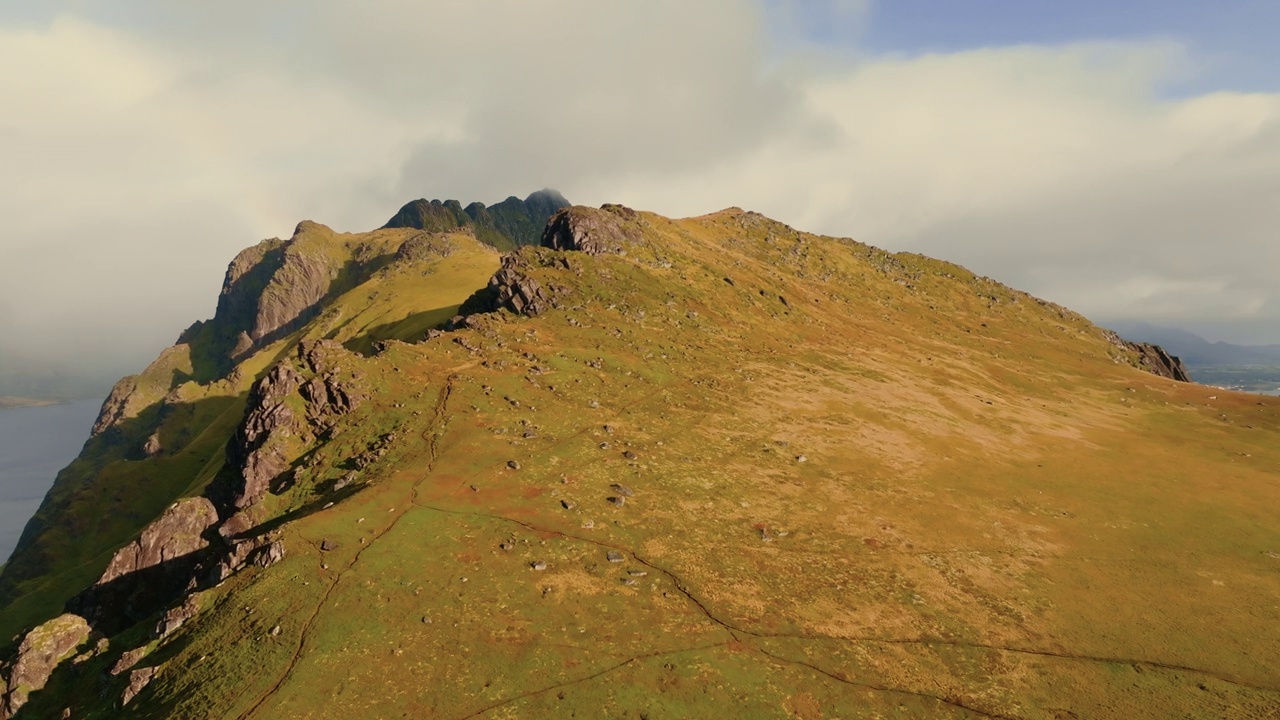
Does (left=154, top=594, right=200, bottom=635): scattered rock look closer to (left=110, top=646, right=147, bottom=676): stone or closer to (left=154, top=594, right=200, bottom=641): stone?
(left=154, top=594, right=200, bottom=641): stone

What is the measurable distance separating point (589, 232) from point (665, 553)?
110908mm

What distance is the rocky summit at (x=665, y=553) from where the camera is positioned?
135 ft

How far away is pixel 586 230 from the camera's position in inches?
5920

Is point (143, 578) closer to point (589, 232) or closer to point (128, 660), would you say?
point (128, 660)

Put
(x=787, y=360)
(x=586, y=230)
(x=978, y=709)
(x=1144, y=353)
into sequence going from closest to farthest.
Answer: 1. (x=978, y=709)
2. (x=787, y=360)
3. (x=586, y=230)
4. (x=1144, y=353)

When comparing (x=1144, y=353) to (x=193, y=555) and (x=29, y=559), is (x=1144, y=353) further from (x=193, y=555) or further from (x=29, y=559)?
(x=29, y=559)

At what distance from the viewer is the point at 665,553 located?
5544cm

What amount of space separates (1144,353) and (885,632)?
8423 inches

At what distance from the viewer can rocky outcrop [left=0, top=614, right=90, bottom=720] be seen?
47.0 m

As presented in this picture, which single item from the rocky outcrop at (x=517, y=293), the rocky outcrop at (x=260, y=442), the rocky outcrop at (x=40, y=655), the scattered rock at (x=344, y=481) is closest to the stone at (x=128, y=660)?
the rocky outcrop at (x=40, y=655)

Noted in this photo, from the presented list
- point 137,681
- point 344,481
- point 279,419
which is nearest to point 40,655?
point 137,681

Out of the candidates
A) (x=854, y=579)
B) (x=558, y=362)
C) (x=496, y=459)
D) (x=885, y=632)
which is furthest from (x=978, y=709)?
(x=558, y=362)

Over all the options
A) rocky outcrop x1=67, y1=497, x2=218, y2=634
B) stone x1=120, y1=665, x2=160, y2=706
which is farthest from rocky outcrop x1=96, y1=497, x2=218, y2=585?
stone x1=120, y1=665, x2=160, y2=706

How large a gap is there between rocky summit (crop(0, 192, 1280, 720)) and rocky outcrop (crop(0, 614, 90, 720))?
0.74 feet
